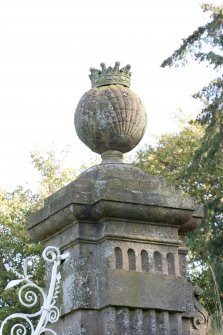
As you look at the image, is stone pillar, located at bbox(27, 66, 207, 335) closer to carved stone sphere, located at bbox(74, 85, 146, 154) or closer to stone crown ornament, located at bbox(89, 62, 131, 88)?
carved stone sphere, located at bbox(74, 85, 146, 154)

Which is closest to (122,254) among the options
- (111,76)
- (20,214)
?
(111,76)

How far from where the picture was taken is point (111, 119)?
530 cm

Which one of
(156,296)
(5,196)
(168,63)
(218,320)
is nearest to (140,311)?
(156,296)

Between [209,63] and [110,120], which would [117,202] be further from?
[209,63]

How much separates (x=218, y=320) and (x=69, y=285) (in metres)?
1.09

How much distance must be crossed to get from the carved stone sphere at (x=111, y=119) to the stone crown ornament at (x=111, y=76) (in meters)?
0.11

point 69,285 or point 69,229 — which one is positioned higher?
point 69,229

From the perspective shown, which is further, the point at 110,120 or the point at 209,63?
the point at 209,63

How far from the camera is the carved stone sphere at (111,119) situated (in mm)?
5309

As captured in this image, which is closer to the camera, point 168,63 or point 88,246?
point 88,246

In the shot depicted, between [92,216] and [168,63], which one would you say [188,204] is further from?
[168,63]

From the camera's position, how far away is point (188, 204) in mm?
5195

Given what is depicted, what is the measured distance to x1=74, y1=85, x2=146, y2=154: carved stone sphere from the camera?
17.4ft

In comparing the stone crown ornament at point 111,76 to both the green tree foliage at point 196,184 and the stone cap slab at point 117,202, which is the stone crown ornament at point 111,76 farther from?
the green tree foliage at point 196,184
